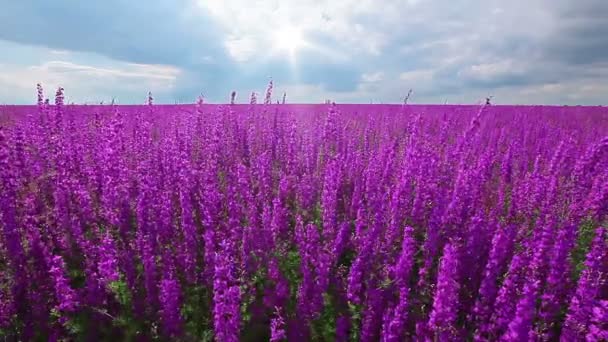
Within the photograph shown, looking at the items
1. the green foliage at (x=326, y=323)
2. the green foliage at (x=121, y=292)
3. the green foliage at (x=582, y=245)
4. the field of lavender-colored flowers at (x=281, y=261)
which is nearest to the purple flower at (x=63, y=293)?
the field of lavender-colored flowers at (x=281, y=261)

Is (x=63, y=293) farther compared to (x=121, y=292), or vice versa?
(x=121, y=292)

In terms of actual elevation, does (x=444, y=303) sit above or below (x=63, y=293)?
above

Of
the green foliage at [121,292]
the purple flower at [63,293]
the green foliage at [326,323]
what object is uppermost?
the purple flower at [63,293]

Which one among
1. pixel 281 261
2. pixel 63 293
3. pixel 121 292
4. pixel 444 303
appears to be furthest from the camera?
pixel 281 261

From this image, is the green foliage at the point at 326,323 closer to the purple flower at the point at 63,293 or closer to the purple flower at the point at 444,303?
the purple flower at the point at 444,303

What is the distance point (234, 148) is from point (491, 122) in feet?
32.1

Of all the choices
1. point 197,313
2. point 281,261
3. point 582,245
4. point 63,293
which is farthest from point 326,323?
point 582,245

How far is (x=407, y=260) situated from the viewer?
2.86m

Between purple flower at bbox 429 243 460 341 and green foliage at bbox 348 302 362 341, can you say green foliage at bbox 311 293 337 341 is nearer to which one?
green foliage at bbox 348 302 362 341

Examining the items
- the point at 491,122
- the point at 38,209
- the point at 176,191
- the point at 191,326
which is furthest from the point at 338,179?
the point at 491,122

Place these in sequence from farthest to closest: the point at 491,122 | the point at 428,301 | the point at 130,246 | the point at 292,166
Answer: the point at 491,122 → the point at 292,166 → the point at 130,246 → the point at 428,301

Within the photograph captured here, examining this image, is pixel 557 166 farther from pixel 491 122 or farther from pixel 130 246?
pixel 491 122

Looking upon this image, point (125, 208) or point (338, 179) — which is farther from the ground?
point (338, 179)

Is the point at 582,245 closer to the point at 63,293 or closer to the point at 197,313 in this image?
the point at 197,313
